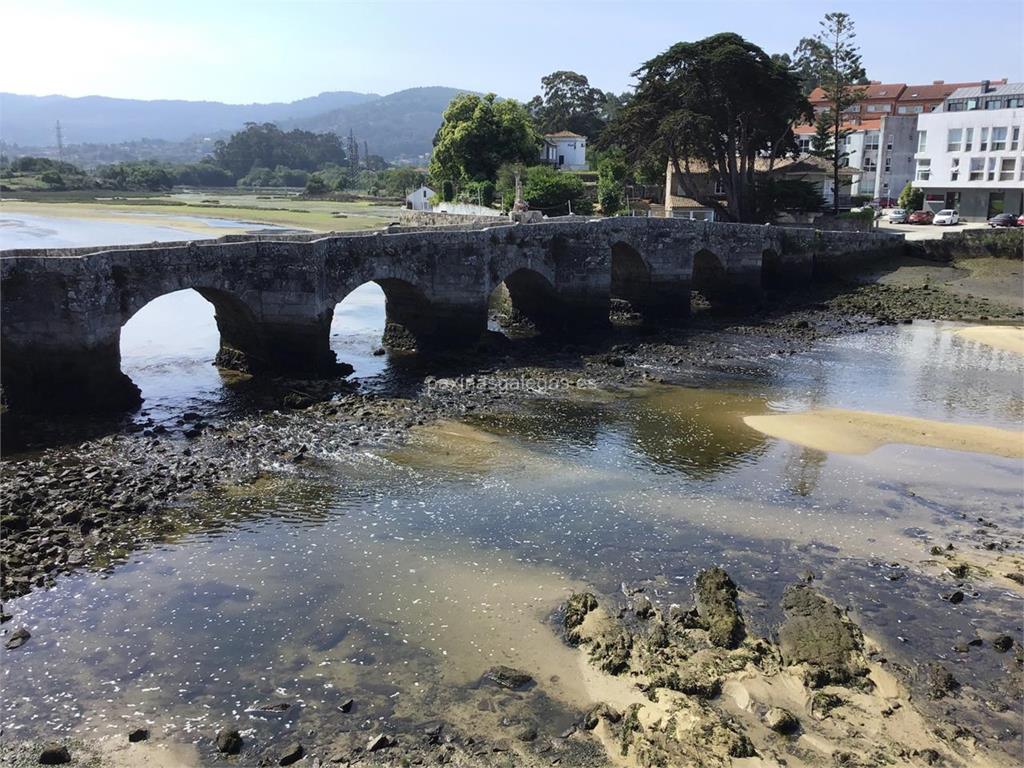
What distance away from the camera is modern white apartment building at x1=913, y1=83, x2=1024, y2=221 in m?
55.2

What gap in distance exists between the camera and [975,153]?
2243 inches

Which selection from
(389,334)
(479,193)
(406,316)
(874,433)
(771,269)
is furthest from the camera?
(479,193)

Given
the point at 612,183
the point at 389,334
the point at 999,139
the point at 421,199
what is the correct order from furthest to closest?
→ the point at 421,199 < the point at 999,139 < the point at 612,183 < the point at 389,334

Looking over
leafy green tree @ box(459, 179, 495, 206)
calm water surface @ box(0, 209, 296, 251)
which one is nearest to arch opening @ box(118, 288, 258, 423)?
calm water surface @ box(0, 209, 296, 251)

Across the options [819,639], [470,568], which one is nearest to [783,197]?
[470,568]

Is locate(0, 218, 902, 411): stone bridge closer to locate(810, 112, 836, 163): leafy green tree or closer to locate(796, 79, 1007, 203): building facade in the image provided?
locate(810, 112, 836, 163): leafy green tree

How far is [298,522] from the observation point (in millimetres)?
15500

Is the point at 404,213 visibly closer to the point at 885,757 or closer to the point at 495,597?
the point at 495,597

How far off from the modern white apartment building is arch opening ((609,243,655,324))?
111 ft

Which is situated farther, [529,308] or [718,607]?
[529,308]

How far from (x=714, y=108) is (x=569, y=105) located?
5170cm

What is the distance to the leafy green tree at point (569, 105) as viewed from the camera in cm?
9119

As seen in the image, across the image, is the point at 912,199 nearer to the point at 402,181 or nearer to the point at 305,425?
the point at 305,425

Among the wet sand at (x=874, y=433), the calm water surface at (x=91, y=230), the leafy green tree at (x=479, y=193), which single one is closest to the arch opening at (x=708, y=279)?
the leafy green tree at (x=479, y=193)
